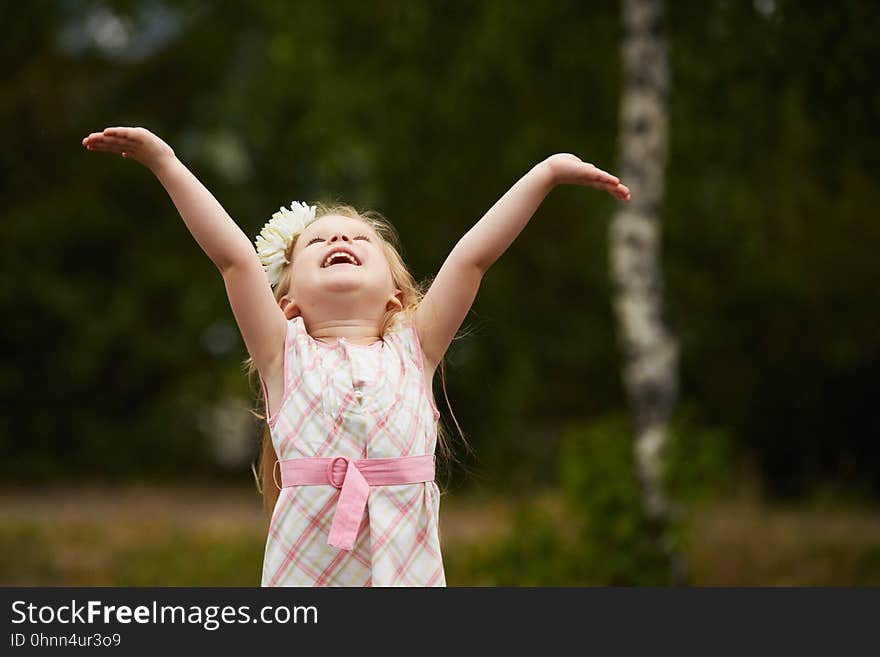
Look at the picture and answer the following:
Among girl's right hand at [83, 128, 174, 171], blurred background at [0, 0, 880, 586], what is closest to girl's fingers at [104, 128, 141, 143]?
girl's right hand at [83, 128, 174, 171]

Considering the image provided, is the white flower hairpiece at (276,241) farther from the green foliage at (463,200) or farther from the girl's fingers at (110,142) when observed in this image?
the green foliage at (463,200)

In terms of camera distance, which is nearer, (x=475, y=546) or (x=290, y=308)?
(x=290, y=308)

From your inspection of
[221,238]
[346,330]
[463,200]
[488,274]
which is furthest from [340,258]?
[488,274]

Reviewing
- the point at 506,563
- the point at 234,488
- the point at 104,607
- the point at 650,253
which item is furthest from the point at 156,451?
the point at 104,607

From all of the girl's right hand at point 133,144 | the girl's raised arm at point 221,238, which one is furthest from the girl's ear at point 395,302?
the girl's right hand at point 133,144

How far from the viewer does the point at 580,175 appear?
8.64 ft

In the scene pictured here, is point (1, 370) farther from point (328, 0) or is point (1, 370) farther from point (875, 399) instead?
point (875, 399)

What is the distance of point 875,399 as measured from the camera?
35.3ft

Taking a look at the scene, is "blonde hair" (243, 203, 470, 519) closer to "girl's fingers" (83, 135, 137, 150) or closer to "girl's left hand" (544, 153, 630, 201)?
"girl's left hand" (544, 153, 630, 201)

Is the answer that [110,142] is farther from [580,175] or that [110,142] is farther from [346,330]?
[580,175]

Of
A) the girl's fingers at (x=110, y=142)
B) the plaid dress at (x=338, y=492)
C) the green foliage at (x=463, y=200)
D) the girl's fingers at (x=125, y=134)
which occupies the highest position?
the green foliage at (x=463, y=200)

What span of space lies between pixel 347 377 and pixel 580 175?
72 centimetres

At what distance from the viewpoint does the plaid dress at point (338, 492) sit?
2.55 meters

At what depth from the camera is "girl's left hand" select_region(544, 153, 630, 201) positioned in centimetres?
261
